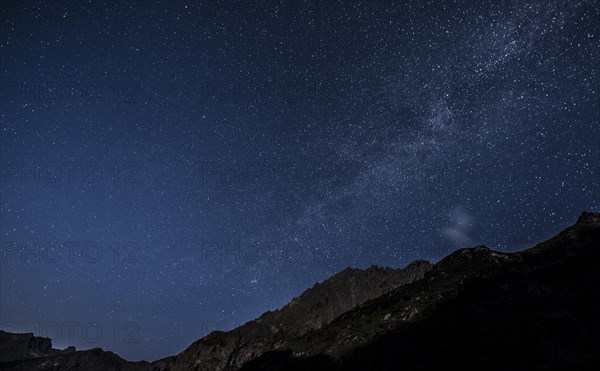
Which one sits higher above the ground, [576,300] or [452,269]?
[452,269]

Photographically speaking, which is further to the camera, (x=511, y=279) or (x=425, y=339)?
(x=511, y=279)

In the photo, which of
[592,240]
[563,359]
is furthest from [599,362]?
[592,240]

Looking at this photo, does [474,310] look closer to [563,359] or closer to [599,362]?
[563,359]

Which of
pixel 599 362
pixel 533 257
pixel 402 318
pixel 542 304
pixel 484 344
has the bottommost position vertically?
pixel 599 362

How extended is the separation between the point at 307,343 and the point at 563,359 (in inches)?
4062

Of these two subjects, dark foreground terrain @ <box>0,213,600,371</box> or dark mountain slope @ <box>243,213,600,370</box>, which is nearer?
dark foreground terrain @ <box>0,213,600,371</box>

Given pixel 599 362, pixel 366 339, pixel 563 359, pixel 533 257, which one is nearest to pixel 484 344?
pixel 563 359

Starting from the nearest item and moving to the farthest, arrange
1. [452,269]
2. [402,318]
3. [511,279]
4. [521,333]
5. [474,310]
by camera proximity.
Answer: [521,333] < [474,310] < [511,279] < [402,318] < [452,269]

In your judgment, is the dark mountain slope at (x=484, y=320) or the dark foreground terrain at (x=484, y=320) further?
the dark mountain slope at (x=484, y=320)

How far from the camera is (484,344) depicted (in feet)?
299

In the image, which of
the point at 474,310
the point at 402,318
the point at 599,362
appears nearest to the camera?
the point at 599,362

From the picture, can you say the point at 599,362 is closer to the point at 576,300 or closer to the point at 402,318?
the point at 576,300

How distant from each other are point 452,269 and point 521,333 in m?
65.4

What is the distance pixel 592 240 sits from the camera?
13500cm
